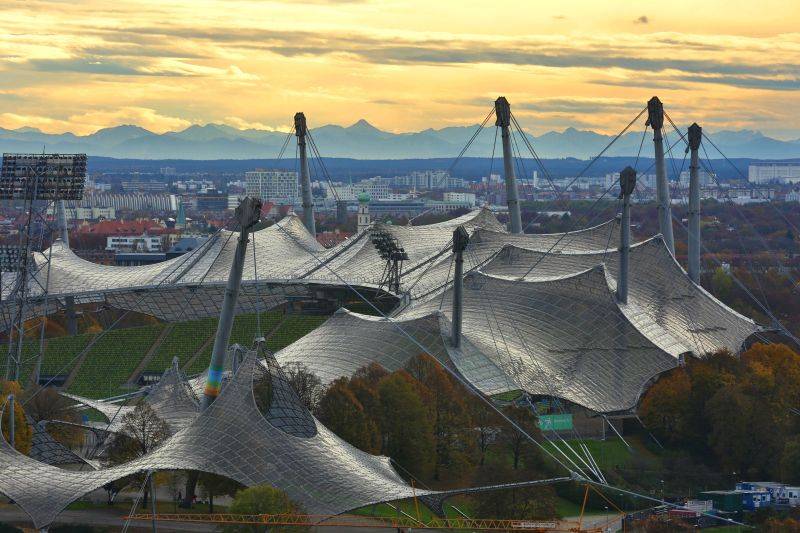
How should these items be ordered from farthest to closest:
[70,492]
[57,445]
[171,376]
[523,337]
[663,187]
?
[663,187], [523,337], [171,376], [57,445], [70,492]

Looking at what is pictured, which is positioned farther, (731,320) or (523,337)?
(731,320)

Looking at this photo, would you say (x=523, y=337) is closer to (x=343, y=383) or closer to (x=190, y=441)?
(x=343, y=383)

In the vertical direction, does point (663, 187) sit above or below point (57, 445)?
above

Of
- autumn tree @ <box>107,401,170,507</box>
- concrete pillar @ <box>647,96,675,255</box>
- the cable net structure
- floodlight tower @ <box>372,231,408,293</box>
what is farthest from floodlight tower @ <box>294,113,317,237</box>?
autumn tree @ <box>107,401,170,507</box>

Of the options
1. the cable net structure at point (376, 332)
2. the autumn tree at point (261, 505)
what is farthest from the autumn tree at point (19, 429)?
the autumn tree at point (261, 505)

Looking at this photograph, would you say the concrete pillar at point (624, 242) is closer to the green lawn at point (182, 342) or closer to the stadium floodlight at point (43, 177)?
the green lawn at point (182, 342)

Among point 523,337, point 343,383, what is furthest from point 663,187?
point 343,383

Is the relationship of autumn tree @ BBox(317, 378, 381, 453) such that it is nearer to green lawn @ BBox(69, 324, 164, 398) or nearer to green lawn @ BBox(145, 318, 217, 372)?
green lawn @ BBox(69, 324, 164, 398)
